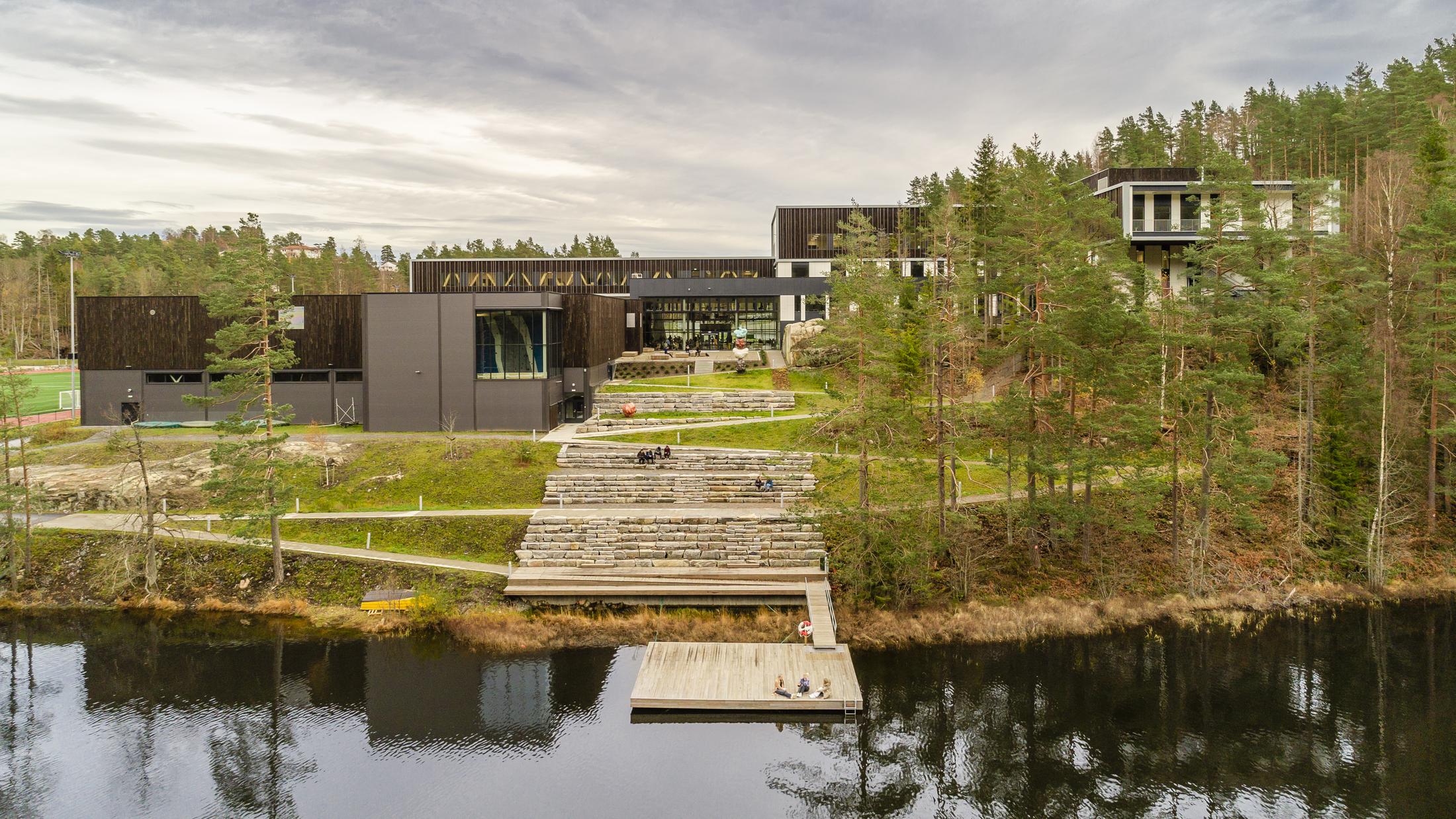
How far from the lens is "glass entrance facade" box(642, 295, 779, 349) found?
2340 inches

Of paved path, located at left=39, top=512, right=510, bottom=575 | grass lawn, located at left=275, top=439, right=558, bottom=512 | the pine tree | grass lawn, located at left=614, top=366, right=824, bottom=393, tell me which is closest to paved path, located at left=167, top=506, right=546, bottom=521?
grass lawn, located at left=275, top=439, right=558, bottom=512

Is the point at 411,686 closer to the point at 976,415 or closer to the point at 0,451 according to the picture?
the point at 976,415

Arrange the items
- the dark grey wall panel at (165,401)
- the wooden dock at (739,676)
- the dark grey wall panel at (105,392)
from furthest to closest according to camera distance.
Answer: the dark grey wall panel at (165,401), the dark grey wall panel at (105,392), the wooden dock at (739,676)

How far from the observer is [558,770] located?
57.8 ft

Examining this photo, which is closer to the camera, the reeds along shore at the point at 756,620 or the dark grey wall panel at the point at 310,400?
the reeds along shore at the point at 756,620

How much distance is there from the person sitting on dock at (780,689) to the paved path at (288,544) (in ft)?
35.5

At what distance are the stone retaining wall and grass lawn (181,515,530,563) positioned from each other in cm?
1328

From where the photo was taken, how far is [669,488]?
31.7 metres

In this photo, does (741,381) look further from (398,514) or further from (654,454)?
(398,514)

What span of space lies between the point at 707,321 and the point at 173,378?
33.5 m

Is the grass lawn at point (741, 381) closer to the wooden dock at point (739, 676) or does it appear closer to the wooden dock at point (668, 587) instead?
the wooden dock at point (668, 587)

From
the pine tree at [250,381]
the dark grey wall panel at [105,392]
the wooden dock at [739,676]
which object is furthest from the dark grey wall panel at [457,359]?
the wooden dock at [739,676]

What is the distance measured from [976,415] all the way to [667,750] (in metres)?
16.6

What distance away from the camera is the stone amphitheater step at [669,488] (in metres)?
31.1
